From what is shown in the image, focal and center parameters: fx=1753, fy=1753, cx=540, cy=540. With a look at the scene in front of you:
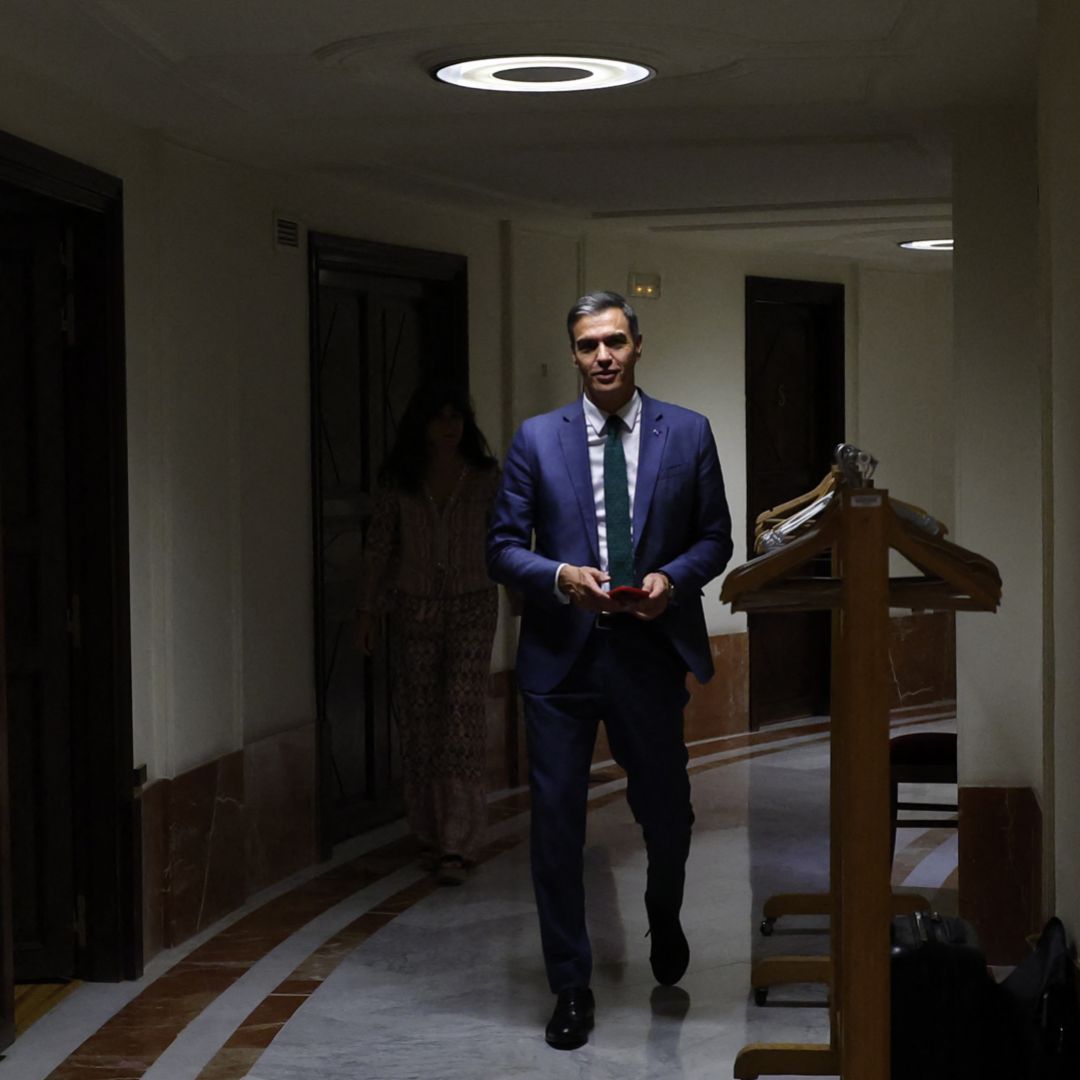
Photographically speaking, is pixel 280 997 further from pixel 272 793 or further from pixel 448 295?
pixel 448 295

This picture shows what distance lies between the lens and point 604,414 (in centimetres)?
423

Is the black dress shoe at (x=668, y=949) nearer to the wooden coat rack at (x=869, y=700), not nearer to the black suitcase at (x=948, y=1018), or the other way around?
the black suitcase at (x=948, y=1018)

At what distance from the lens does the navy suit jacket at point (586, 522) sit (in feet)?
13.4

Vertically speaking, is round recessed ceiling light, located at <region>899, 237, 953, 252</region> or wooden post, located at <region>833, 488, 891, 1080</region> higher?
round recessed ceiling light, located at <region>899, 237, 953, 252</region>

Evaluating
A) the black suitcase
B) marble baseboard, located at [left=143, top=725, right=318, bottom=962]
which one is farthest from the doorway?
the black suitcase

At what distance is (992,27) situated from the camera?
3.89 metres

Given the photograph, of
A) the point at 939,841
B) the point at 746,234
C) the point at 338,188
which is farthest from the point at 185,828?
the point at 746,234

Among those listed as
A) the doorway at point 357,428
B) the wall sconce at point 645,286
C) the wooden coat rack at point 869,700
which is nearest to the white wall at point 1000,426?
the wooden coat rack at point 869,700

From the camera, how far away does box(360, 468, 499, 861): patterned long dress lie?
5727mm

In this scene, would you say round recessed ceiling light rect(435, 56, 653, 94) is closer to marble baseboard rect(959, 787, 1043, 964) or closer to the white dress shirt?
the white dress shirt

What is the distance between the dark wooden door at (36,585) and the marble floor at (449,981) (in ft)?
0.83

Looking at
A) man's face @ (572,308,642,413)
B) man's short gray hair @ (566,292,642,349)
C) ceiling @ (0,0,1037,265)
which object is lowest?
man's face @ (572,308,642,413)

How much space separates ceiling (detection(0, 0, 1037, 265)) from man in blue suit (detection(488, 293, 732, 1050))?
70 centimetres

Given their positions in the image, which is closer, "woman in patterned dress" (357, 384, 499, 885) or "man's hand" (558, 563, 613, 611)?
"man's hand" (558, 563, 613, 611)
